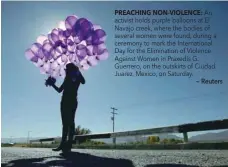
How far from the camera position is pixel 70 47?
7324 mm

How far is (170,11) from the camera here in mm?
8594

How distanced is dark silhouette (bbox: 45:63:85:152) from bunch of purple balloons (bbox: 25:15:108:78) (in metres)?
0.25

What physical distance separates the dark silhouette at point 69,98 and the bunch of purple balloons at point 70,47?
25 centimetres

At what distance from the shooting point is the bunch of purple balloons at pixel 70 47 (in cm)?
712

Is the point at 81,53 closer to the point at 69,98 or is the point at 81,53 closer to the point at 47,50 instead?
the point at 47,50

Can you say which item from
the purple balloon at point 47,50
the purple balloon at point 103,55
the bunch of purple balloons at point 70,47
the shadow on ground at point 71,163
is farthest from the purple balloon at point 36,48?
the shadow on ground at point 71,163

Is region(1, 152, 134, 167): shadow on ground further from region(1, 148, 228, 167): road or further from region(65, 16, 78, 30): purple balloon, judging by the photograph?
region(65, 16, 78, 30): purple balloon

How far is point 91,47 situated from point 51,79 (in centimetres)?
156

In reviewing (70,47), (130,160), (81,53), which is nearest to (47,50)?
(70,47)

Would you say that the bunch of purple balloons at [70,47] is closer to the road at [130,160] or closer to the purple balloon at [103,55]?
the purple balloon at [103,55]

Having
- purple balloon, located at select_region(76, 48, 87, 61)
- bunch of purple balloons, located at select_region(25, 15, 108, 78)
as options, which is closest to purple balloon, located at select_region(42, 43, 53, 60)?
bunch of purple balloons, located at select_region(25, 15, 108, 78)

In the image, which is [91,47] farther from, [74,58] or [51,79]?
[51,79]

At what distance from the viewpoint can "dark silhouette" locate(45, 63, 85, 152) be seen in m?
7.59

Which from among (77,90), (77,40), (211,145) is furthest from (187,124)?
(77,40)
